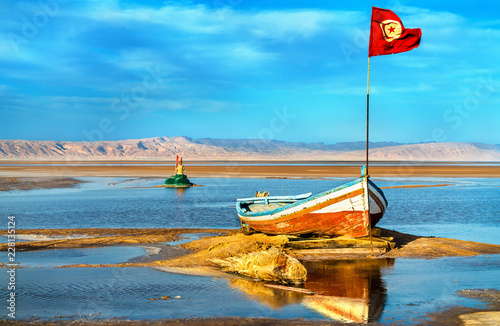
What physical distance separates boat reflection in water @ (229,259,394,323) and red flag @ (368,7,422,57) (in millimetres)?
6322

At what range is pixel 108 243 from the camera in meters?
18.6

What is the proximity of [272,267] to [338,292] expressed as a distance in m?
1.82

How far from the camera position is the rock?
1283cm

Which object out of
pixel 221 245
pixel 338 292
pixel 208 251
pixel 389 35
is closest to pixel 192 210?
pixel 221 245

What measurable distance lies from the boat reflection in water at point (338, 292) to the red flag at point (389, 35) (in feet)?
20.7

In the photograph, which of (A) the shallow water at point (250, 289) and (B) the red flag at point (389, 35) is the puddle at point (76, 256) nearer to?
(A) the shallow water at point (250, 289)

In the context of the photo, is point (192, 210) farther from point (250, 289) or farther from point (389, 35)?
point (250, 289)

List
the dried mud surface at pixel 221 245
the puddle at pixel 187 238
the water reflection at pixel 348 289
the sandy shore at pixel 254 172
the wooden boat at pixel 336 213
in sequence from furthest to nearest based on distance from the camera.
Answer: the sandy shore at pixel 254 172 → the puddle at pixel 187 238 → the wooden boat at pixel 336 213 → the dried mud surface at pixel 221 245 → the water reflection at pixel 348 289

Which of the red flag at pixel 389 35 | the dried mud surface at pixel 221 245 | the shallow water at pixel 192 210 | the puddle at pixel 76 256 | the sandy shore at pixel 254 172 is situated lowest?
the puddle at pixel 76 256

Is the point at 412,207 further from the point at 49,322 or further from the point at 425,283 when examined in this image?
the point at 49,322

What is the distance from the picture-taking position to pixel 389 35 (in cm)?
1577

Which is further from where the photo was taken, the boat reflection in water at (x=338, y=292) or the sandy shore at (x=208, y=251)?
the boat reflection in water at (x=338, y=292)

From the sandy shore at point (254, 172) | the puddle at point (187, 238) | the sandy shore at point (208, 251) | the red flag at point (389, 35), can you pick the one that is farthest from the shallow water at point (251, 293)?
the sandy shore at point (254, 172)

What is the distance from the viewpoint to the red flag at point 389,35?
15.6 m
